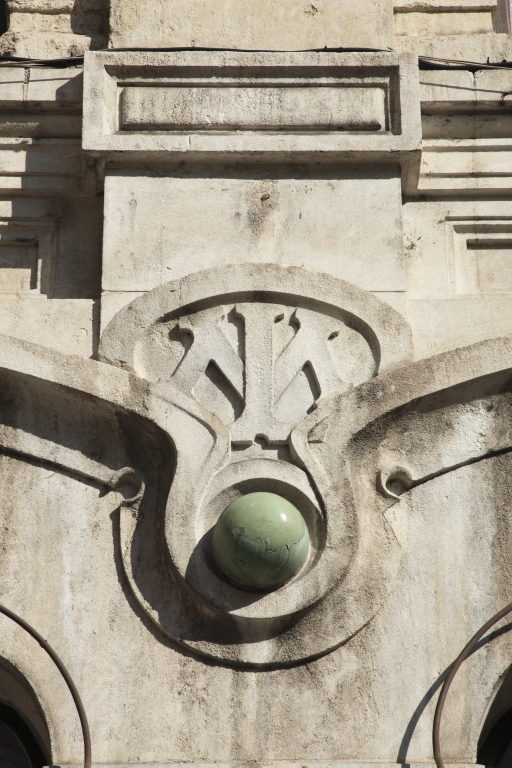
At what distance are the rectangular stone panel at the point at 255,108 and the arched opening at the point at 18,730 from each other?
2.64m

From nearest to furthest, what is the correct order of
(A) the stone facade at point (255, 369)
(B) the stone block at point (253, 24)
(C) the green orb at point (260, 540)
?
(C) the green orb at point (260, 540)
(A) the stone facade at point (255, 369)
(B) the stone block at point (253, 24)

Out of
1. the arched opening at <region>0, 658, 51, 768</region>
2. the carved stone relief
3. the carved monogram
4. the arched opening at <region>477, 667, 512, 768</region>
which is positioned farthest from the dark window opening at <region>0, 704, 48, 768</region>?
the arched opening at <region>477, 667, 512, 768</region>

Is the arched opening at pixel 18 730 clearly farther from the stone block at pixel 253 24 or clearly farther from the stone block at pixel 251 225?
the stone block at pixel 253 24

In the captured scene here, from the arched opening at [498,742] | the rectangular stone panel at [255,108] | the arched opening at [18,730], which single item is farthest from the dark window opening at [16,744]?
the rectangular stone panel at [255,108]

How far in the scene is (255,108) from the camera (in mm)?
6051

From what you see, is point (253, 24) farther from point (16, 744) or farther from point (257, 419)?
point (16, 744)

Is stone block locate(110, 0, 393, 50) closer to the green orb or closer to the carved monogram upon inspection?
the carved monogram

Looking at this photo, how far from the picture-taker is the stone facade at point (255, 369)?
5086 mm

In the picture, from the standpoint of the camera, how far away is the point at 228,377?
5.53 metres

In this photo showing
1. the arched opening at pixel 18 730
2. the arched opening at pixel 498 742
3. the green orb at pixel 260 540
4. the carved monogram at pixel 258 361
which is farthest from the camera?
the arched opening at pixel 498 742

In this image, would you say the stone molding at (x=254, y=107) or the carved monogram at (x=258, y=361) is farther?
the stone molding at (x=254, y=107)

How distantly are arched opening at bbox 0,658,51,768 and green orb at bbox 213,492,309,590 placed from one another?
1.07 meters

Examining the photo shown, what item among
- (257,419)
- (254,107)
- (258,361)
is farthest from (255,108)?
(257,419)

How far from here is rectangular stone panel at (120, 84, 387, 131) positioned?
237 inches
